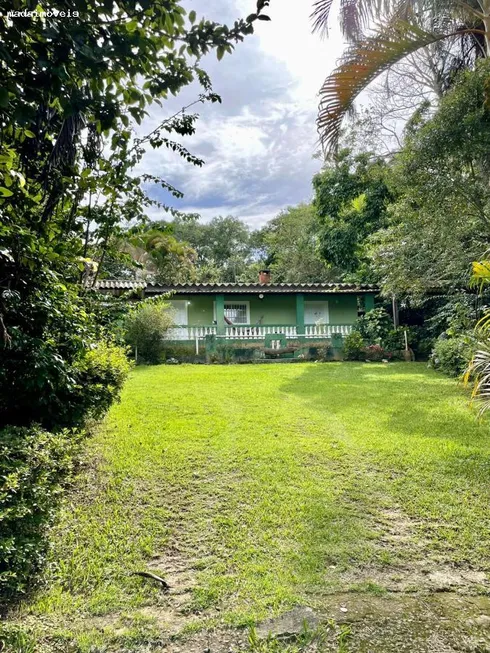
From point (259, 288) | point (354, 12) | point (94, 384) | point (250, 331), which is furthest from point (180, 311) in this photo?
point (94, 384)

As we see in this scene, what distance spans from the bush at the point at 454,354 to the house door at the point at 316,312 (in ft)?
23.8

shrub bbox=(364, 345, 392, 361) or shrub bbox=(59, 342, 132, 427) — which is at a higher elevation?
shrub bbox=(59, 342, 132, 427)

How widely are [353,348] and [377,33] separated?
964 cm

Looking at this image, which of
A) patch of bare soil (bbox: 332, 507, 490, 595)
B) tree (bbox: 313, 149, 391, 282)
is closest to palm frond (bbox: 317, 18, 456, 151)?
patch of bare soil (bbox: 332, 507, 490, 595)

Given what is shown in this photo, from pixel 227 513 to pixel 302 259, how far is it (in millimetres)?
25080

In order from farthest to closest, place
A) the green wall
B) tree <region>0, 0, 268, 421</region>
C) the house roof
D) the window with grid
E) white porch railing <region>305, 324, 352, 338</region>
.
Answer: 1. the window with grid
2. the green wall
3. white porch railing <region>305, 324, 352, 338</region>
4. the house roof
5. tree <region>0, 0, 268, 421</region>

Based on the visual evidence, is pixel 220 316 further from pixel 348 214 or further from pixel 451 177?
pixel 451 177

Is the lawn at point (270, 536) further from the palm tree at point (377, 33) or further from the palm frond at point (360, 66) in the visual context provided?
the palm tree at point (377, 33)

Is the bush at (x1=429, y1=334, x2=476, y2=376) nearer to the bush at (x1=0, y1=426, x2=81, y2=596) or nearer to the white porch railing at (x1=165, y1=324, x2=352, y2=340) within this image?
the white porch railing at (x1=165, y1=324, x2=352, y2=340)

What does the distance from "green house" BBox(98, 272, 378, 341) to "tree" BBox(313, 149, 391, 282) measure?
5.22ft

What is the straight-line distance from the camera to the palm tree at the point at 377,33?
595 cm

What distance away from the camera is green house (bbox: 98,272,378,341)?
1486cm

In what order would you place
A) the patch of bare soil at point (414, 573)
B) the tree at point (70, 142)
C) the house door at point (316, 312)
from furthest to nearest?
the house door at point (316, 312) → the patch of bare soil at point (414, 573) → the tree at point (70, 142)

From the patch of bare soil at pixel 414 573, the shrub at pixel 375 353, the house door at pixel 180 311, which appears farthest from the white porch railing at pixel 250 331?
the patch of bare soil at pixel 414 573
